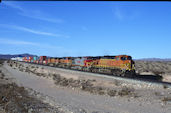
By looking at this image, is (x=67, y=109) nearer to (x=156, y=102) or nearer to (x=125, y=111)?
(x=125, y=111)

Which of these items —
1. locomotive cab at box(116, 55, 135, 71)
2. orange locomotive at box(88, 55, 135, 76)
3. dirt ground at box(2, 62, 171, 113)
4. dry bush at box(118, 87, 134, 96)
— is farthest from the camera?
orange locomotive at box(88, 55, 135, 76)

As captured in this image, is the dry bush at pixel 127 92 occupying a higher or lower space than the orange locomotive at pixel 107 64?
lower

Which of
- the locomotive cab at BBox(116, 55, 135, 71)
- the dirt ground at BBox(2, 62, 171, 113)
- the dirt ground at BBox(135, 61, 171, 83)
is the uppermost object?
the locomotive cab at BBox(116, 55, 135, 71)

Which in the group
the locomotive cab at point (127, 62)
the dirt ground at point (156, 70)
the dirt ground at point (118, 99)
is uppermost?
the locomotive cab at point (127, 62)

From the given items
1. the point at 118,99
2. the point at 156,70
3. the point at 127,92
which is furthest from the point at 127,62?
the point at 156,70

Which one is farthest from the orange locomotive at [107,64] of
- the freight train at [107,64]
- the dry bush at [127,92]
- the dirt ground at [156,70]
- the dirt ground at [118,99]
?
the dry bush at [127,92]

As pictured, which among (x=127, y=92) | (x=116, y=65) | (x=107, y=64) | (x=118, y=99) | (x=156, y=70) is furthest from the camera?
(x=156, y=70)

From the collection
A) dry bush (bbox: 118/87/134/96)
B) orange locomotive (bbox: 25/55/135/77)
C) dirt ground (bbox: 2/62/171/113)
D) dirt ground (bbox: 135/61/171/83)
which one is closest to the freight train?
orange locomotive (bbox: 25/55/135/77)

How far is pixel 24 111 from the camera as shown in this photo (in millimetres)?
10320

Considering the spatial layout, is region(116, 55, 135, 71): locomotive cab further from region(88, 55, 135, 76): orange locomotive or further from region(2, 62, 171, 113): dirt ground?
region(2, 62, 171, 113): dirt ground

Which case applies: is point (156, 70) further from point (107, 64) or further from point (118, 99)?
point (118, 99)

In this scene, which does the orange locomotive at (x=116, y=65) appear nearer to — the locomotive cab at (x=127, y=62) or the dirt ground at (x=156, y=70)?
the locomotive cab at (x=127, y=62)

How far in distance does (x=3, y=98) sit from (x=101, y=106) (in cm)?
791

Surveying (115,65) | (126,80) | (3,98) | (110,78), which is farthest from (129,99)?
(115,65)
